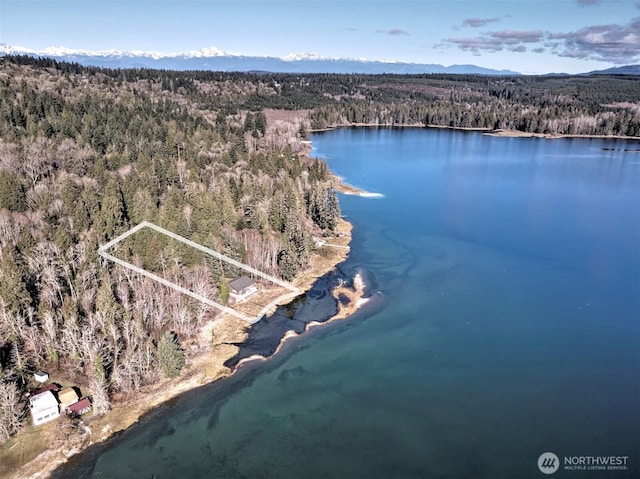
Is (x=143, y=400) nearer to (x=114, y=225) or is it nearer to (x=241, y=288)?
(x=241, y=288)

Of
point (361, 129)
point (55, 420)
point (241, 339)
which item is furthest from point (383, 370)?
point (361, 129)

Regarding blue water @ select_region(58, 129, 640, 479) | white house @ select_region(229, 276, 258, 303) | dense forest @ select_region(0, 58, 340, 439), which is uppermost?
dense forest @ select_region(0, 58, 340, 439)

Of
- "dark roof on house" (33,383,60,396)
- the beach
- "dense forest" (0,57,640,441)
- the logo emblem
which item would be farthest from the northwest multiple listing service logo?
"dark roof on house" (33,383,60,396)

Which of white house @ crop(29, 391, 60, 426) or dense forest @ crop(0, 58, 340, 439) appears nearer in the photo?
white house @ crop(29, 391, 60, 426)

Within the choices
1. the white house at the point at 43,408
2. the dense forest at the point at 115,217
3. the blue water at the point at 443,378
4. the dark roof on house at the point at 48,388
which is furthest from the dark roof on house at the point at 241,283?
the white house at the point at 43,408

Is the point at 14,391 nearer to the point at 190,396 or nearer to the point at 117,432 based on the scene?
the point at 117,432

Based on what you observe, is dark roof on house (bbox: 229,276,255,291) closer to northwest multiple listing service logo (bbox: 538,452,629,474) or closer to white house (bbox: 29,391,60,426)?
white house (bbox: 29,391,60,426)
